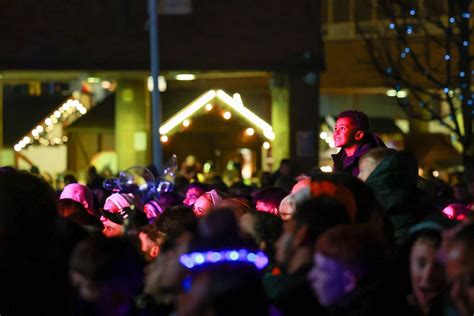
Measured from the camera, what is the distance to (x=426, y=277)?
516cm

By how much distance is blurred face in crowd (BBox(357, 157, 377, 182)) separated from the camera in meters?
6.39

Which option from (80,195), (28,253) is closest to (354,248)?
(28,253)

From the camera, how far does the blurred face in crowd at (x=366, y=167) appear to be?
6.39m

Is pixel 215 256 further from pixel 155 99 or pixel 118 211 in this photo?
pixel 155 99

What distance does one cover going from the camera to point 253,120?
86.9 ft

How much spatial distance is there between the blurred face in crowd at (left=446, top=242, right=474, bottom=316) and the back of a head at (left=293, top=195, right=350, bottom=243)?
71 cm

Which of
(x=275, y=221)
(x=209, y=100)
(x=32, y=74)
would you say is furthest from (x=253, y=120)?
(x=275, y=221)

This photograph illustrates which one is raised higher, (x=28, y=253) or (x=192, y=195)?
(x=192, y=195)

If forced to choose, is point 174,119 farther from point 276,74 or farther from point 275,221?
point 275,221

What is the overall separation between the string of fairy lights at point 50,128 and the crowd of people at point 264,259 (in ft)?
88.0

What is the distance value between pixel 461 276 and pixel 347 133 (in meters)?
3.86

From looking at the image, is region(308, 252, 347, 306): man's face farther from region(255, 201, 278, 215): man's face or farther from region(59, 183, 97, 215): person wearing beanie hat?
region(59, 183, 97, 215): person wearing beanie hat

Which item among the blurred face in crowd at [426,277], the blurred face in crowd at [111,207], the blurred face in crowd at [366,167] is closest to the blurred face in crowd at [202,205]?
the blurred face in crowd at [111,207]

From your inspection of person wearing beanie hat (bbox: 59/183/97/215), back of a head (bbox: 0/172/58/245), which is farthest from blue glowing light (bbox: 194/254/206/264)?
person wearing beanie hat (bbox: 59/183/97/215)
